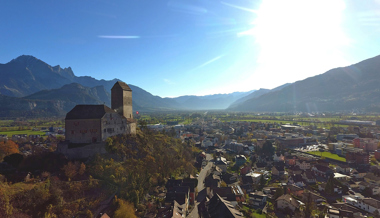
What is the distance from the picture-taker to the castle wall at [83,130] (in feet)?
116

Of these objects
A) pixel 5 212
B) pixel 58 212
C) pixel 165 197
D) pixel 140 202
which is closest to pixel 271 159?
A: pixel 165 197

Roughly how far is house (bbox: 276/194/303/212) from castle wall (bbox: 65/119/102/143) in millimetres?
36055

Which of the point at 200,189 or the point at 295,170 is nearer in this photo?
the point at 200,189

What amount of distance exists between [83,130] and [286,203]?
40148mm

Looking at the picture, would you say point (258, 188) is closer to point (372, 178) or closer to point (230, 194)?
point (230, 194)

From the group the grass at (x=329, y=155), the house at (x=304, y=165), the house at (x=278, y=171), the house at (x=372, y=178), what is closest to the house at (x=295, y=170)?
the house at (x=304, y=165)

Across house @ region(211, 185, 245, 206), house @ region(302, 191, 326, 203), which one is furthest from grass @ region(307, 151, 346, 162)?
house @ region(211, 185, 245, 206)

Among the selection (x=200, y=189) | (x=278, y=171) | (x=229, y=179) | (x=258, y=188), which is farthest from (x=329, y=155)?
(x=200, y=189)

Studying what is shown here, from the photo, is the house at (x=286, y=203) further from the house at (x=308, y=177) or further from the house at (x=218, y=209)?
the house at (x=308, y=177)

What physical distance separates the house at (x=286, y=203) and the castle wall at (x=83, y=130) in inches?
1420

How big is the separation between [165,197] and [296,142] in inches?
3215

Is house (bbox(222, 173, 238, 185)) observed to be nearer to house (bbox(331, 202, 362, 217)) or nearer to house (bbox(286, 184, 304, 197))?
house (bbox(286, 184, 304, 197))

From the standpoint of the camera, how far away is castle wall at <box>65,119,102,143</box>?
35500mm

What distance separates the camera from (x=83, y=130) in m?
35.7
